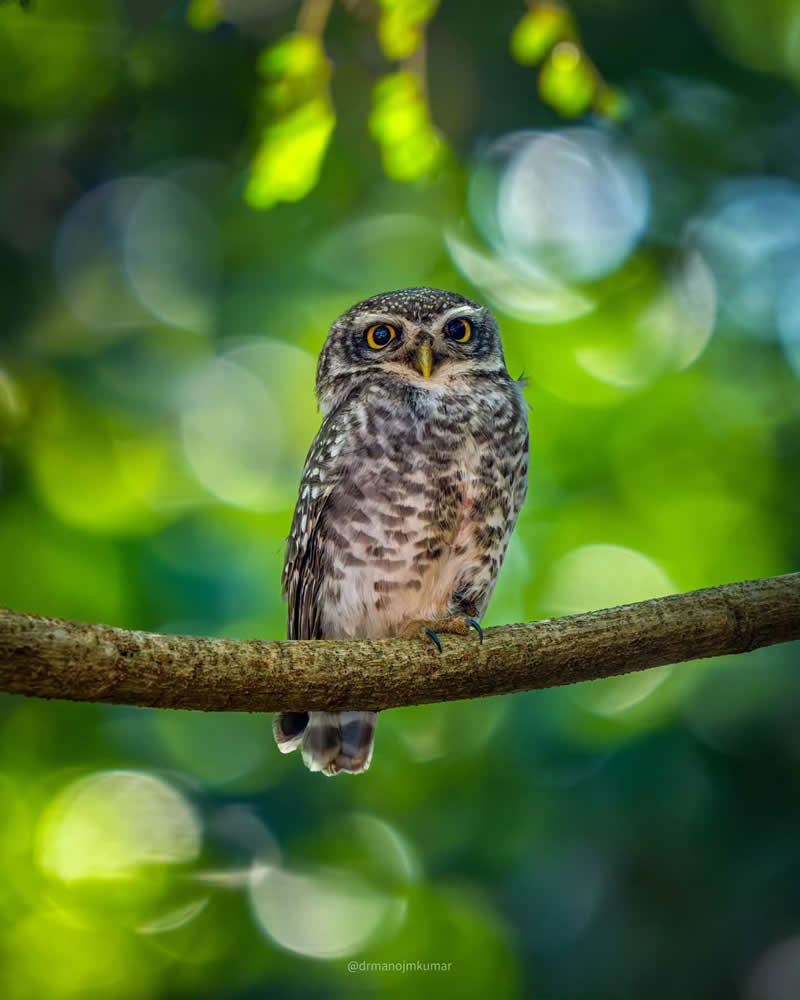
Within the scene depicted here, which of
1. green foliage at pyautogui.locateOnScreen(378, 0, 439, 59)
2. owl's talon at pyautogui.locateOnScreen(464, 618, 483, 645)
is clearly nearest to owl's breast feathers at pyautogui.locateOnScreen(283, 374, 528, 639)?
owl's talon at pyautogui.locateOnScreen(464, 618, 483, 645)

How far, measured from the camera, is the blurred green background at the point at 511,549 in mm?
4742

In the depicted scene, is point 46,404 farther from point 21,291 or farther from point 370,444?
point 370,444

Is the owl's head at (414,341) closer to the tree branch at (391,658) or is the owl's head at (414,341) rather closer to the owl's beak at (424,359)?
the owl's beak at (424,359)

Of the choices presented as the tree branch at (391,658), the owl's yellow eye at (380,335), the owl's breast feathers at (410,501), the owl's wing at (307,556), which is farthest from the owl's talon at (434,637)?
the owl's yellow eye at (380,335)

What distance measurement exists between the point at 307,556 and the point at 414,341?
2.57ft

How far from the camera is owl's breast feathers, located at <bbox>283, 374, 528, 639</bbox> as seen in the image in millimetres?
3164

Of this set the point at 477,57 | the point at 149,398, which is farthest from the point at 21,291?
the point at 477,57

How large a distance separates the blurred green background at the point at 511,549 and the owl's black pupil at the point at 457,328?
151cm

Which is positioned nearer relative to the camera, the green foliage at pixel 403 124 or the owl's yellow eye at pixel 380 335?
the green foliage at pixel 403 124

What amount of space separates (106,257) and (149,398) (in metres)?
1.07

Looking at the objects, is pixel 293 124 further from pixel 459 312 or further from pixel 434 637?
pixel 434 637

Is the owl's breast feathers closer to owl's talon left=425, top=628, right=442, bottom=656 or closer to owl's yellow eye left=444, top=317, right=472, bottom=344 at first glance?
owl's yellow eye left=444, top=317, right=472, bottom=344

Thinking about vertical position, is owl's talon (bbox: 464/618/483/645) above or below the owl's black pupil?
below

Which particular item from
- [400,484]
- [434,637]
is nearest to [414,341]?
[400,484]
